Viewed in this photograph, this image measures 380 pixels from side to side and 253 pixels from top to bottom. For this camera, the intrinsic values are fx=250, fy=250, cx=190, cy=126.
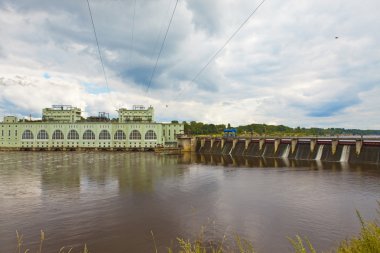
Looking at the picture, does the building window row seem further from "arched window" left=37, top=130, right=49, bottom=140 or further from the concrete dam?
the concrete dam

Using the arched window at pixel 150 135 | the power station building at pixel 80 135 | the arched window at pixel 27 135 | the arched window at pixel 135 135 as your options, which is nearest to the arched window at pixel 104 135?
the power station building at pixel 80 135

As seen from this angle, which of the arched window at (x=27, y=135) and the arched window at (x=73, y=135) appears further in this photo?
the arched window at (x=73, y=135)

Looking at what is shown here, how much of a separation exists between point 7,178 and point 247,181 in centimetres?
3163

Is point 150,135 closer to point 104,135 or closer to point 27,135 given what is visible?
point 104,135

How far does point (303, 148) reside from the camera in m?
52.8

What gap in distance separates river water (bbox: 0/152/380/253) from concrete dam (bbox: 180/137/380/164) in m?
11.1

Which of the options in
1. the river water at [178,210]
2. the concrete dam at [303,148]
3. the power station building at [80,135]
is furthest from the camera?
the power station building at [80,135]

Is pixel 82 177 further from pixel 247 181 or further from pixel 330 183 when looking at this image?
pixel 330 183

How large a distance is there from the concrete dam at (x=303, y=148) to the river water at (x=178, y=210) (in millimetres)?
11105

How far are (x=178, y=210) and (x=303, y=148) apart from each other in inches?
1632

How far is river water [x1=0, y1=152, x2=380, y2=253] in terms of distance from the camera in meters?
14.3

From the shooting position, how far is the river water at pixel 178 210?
14320 millimetres

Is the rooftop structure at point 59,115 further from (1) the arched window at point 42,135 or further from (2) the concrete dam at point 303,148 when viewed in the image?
(2) the concrete dam at point 303,148

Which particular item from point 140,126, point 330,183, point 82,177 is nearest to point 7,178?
point 82,177
